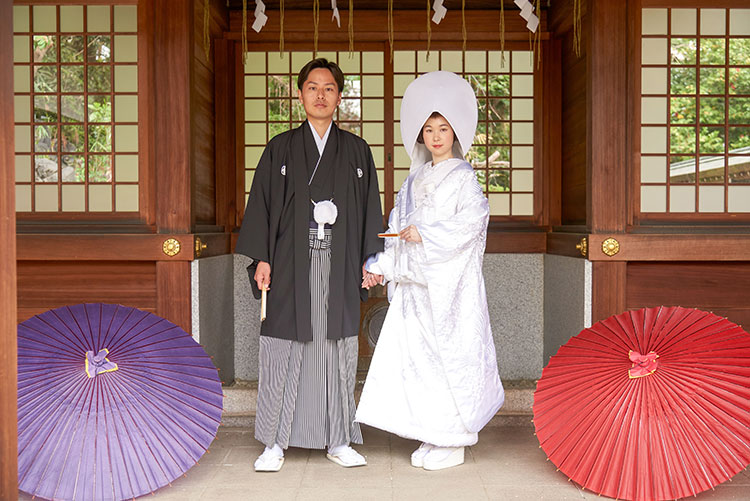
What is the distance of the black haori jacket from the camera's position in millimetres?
3881

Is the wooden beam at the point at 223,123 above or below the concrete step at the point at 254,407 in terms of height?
above

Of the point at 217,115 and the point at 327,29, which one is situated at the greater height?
the point at 327,29

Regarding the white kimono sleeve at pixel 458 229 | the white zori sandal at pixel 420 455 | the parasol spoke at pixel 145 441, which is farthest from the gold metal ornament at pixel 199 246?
the white zori sandal at pixel 420 455

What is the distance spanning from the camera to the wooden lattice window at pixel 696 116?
4.54 m

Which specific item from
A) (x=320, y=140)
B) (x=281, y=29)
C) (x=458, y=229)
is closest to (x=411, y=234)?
(x=458, y=229)

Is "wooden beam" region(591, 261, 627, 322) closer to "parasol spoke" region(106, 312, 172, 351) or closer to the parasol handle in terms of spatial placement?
the parasol handle

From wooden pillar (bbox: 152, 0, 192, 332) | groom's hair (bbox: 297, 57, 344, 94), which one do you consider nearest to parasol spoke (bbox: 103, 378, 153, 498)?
wooden pillar (bbox: 152, 0, 192, 332)

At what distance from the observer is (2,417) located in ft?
6.85

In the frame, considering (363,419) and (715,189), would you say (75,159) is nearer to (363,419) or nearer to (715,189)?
(363,419)

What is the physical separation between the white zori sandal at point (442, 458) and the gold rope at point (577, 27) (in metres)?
2.79

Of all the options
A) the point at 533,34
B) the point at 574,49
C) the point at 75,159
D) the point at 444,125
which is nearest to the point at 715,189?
the point at 574,49

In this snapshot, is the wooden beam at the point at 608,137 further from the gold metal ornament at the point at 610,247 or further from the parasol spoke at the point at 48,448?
the parasol spoke at the point at 48,448

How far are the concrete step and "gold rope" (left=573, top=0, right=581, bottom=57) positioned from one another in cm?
240

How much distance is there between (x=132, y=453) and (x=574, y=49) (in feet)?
12.6
